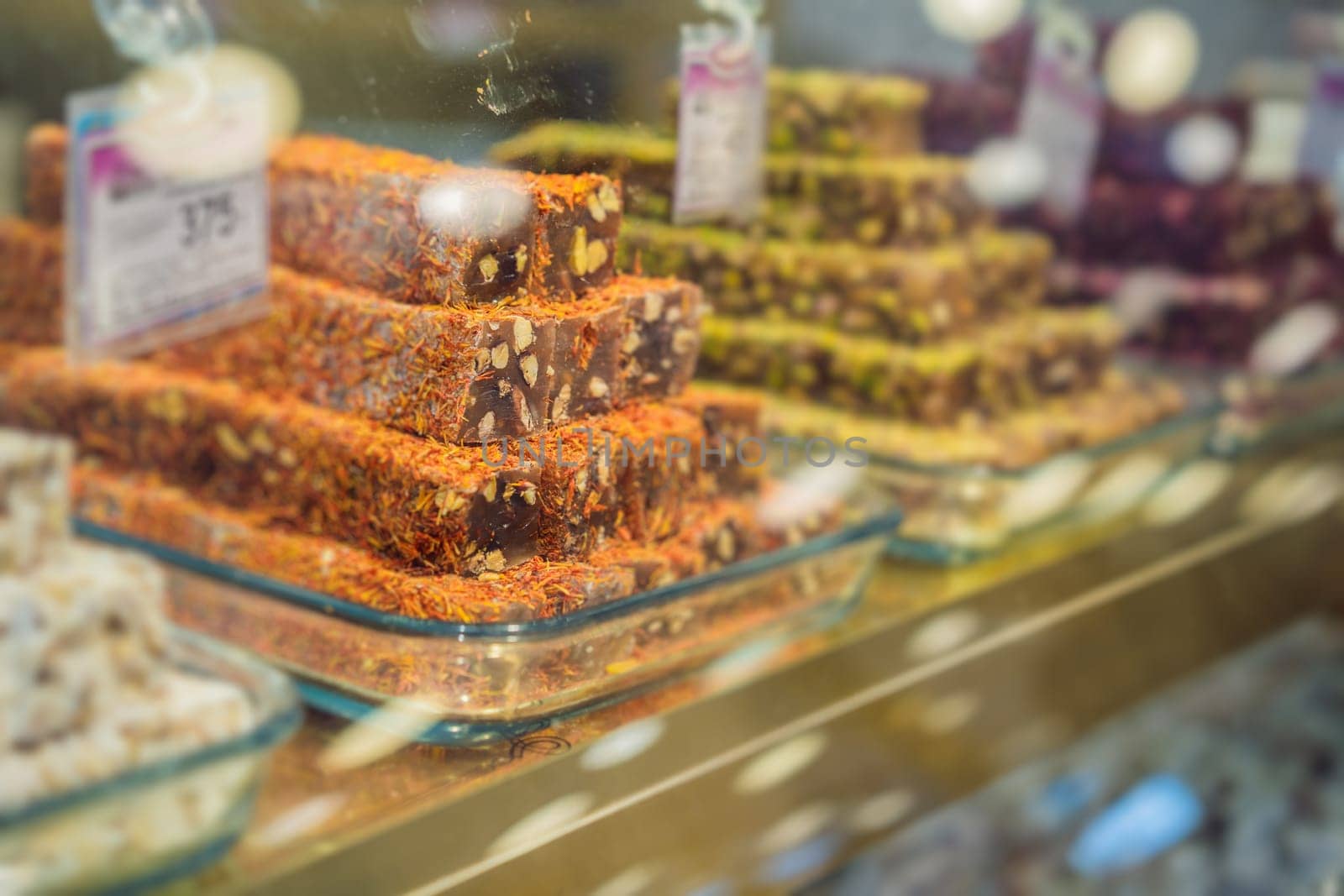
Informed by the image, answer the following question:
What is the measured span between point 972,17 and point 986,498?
0.76 metres

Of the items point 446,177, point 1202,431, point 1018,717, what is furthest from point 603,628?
point 1202,431

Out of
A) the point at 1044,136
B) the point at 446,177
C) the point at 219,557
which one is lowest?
the point at 219,557

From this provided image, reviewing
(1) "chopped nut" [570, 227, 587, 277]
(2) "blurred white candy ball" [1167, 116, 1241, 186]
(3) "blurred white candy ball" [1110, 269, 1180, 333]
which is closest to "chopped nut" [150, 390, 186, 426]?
(1) "chopped nut" [570, 227, 587, 277]

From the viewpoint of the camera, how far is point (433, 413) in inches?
38.1

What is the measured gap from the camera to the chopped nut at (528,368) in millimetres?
953

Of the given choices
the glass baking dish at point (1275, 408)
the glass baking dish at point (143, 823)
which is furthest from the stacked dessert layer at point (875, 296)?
the glass baking dish at point (143, 823)

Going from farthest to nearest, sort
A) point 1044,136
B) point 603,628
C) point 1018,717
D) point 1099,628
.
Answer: point 1044,136
point 1099,628
point 1018,717
point 603,628

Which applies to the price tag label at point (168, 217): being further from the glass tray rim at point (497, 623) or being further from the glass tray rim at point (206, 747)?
the glass tray rim at point (206, 747)

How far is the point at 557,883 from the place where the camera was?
1.02 metres

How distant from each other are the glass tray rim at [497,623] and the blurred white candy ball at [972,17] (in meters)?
0.88

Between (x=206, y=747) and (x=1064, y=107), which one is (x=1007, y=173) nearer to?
(x=1064, y=107)

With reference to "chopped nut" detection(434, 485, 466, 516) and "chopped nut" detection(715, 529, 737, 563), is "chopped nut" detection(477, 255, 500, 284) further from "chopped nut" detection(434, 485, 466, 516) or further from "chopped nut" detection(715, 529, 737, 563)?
"chopped nut" detection(715, 529, 737, 563)

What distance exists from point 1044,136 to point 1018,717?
0.97 m

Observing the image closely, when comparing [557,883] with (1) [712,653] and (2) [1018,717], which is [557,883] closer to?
(1) [712,653]
